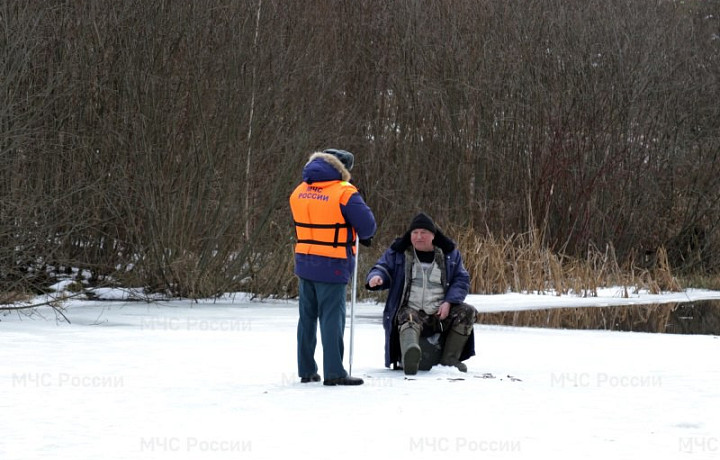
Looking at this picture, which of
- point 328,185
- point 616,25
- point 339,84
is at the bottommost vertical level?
point 328,185

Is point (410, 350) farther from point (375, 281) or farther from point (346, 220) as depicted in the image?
point (346, 220)

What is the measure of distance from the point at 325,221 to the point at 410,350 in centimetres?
130

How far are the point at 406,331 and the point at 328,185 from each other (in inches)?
55.2

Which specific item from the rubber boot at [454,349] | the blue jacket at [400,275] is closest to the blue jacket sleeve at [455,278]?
the blue jacket at [400,275]

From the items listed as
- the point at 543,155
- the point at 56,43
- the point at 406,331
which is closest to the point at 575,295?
the point at 543,155

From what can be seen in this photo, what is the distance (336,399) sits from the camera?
793 centimetres

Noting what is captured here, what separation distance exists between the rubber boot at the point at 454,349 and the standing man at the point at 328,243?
1062 millimetres

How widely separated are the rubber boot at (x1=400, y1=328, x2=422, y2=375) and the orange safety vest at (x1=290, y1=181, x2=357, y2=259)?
105 centimetres

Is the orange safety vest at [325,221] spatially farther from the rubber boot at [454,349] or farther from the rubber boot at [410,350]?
the rubber boot at [454,349]

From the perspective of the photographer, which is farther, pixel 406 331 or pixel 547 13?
pixel 547 13

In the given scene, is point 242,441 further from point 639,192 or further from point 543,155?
point 639,192

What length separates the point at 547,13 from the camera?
22906 mm

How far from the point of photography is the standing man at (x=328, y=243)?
8438 millimetres

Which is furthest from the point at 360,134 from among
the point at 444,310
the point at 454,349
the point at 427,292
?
the point at 444,310
